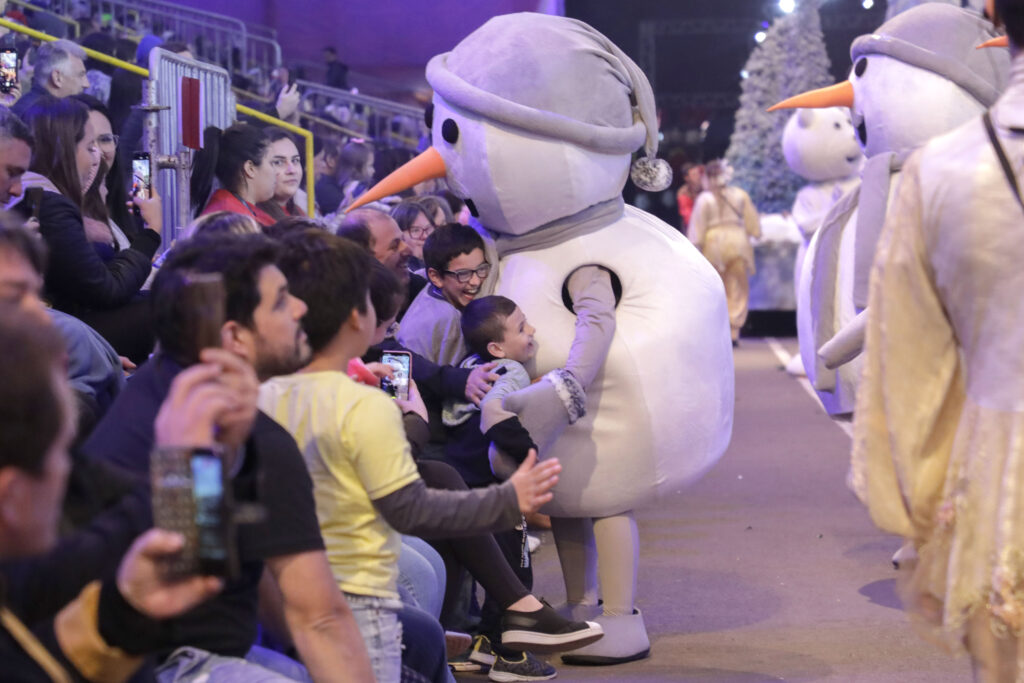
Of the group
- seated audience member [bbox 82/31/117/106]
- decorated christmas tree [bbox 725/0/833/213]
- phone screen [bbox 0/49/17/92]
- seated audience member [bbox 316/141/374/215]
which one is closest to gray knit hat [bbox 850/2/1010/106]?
phone screen [bbox 0/49/17/92]

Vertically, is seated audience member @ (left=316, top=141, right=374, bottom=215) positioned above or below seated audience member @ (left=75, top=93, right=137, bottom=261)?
below

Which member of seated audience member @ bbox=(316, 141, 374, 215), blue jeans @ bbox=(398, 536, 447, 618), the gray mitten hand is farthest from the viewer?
seated audience member @ bbox=(316, 141, 374, 215)

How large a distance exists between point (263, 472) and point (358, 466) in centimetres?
36

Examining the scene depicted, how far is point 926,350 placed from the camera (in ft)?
7.82

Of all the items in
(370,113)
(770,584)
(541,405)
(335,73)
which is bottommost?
(370,113)

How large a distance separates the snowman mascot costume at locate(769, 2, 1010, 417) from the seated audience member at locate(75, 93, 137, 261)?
2.40m

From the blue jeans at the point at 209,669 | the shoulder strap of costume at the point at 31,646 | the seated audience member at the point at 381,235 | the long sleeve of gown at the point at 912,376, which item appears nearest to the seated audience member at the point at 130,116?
the seated audience member at the point at 381,235

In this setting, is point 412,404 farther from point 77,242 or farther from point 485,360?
point 77,242

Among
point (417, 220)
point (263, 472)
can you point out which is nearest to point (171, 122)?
point (417, 220)

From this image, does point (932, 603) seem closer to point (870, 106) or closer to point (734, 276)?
point (870, 106)

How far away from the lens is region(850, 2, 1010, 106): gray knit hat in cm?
469

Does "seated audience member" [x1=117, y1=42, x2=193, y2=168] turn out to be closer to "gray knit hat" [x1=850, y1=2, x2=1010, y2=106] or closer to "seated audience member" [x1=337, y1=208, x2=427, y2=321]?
"seated audience member" [x1=337, y1=208, x2=427, y2=321]

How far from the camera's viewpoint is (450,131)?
412 centimetres

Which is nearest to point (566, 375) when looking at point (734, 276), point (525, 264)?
point (525, 264)
